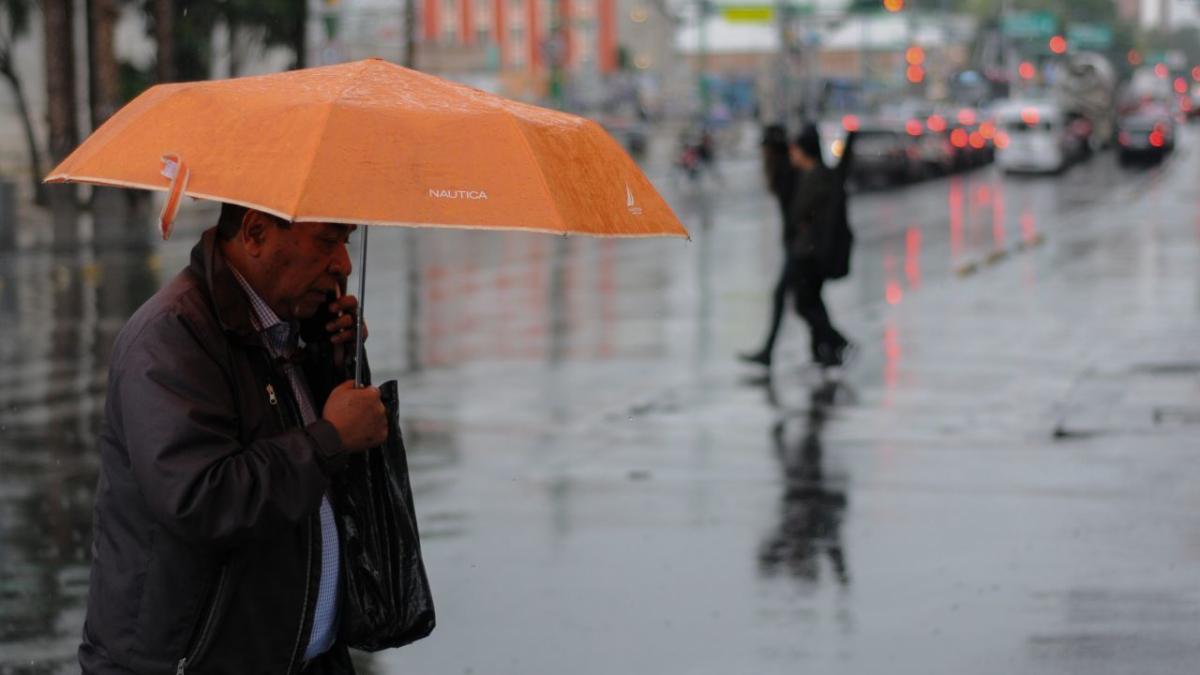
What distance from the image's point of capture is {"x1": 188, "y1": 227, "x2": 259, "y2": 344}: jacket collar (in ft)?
12.0

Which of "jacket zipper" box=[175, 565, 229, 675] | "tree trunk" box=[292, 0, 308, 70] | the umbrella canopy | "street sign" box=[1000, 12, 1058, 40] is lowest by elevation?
"jacket zipper" box=[175, 565, 229, 675]

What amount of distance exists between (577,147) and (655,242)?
86.9 ft

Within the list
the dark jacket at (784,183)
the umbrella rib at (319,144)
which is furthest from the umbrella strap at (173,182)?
the dark jacket at (784,183)

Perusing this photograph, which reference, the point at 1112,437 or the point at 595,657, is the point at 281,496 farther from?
the point at 1112,437

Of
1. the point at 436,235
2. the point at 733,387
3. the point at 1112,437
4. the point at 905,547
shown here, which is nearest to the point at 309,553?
the point at 905,547

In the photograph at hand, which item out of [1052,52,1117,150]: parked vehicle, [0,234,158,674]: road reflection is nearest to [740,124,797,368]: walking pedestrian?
Result: [0,234,158,674]: road reflection

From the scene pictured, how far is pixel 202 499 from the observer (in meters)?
3.45

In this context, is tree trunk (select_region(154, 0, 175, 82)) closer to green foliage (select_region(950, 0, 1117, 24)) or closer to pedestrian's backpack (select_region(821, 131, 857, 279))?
pedestrian's backpack (select_region(821, 131, 857, 279))

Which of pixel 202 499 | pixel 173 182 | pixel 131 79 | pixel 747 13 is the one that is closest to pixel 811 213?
pixel 173 182

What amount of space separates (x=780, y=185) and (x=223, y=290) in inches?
459

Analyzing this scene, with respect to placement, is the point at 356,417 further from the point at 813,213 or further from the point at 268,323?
the point at 813,213

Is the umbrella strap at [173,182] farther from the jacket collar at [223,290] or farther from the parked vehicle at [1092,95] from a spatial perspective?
the parked vehicle at [1092,95]

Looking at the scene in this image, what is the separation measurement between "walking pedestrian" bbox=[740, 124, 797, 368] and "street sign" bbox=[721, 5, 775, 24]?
65.1 meters

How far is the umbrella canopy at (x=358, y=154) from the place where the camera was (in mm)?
3482
